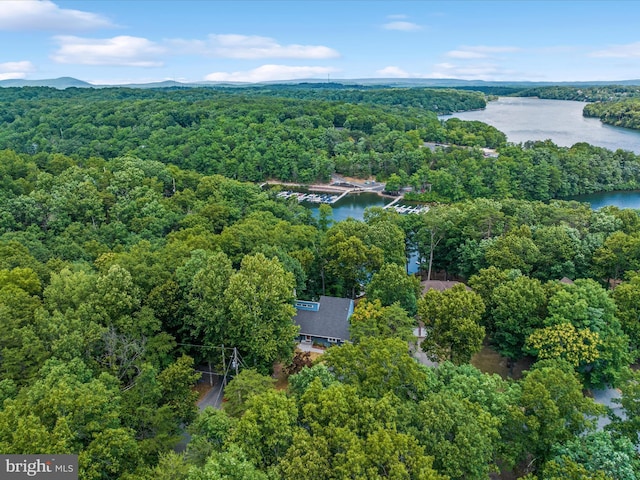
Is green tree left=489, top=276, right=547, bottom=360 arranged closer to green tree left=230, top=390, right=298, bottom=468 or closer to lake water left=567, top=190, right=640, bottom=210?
green tree left=230, top=390, right=298, bottom=468

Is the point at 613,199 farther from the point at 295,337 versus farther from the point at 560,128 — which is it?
the point at 560,128

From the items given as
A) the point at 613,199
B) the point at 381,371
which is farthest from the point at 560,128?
the point at 381,371

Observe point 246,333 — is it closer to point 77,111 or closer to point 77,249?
point 77,249

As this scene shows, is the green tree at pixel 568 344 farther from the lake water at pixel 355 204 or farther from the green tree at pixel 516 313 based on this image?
the lake water at pixel 355 204

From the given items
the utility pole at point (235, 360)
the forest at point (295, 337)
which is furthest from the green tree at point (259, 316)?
the utility pole at point (235, 360)

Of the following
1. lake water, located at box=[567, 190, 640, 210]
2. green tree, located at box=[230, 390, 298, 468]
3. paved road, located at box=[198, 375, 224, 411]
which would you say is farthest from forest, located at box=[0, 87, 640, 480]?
lake water, located at box=[567, 190, 640, 210]

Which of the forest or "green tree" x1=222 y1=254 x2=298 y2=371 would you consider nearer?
the forest

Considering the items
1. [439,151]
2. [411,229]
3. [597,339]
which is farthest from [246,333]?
[439,151]
